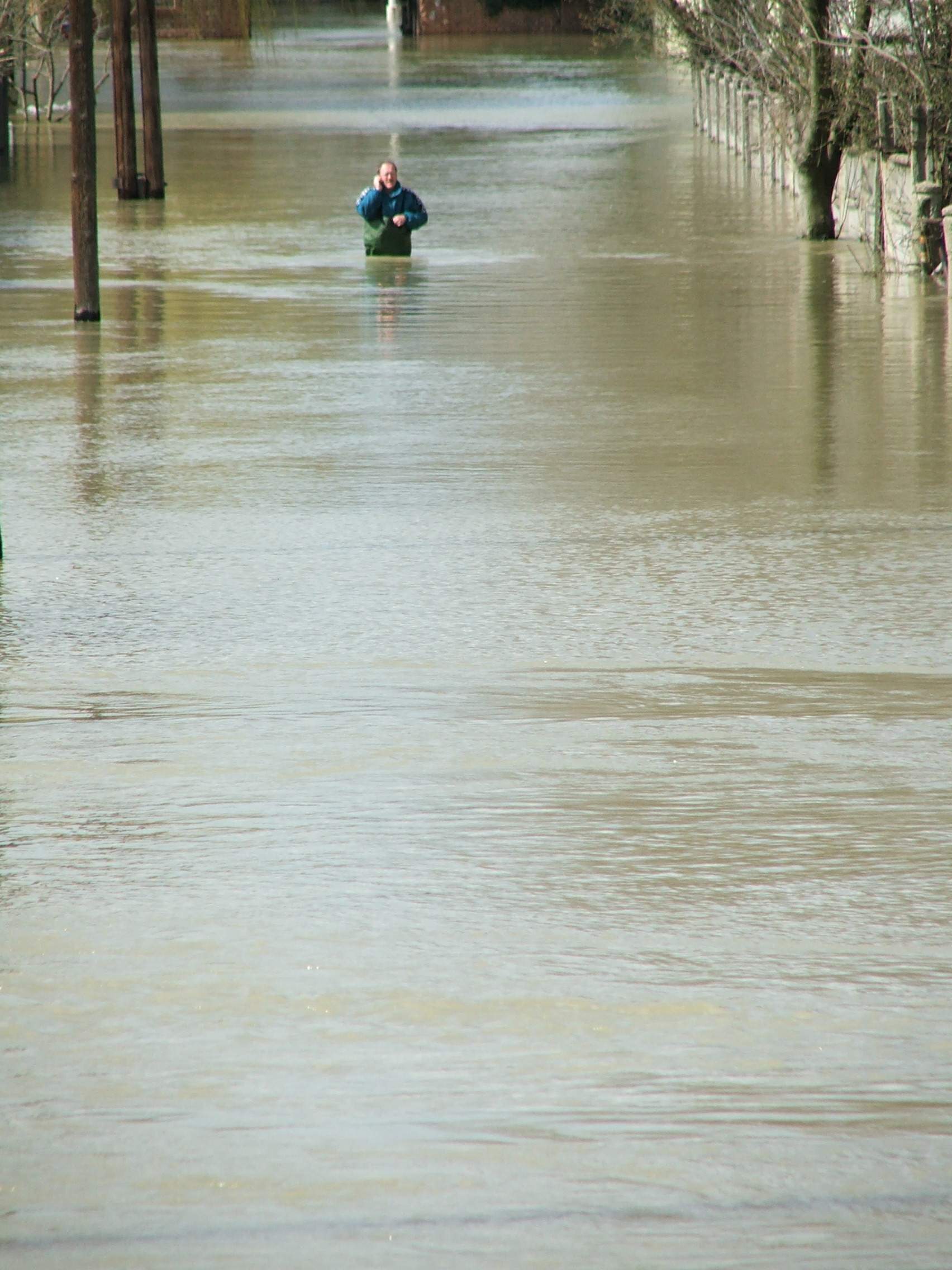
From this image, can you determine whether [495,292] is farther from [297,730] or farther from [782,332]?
[297,730]

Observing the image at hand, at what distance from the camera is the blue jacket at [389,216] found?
16.0 metres

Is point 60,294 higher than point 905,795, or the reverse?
point 60,294

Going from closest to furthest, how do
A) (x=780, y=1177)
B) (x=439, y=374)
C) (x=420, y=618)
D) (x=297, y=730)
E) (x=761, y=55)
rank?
(x=780, y=1177) < (x=297, y=730) < (x=420, y=618) < (x=439, y=374) < (x=761, y=55)

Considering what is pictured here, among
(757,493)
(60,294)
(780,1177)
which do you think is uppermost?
(60,294)

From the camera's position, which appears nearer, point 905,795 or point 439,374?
point 905,795

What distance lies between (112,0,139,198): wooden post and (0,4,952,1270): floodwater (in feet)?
34.3

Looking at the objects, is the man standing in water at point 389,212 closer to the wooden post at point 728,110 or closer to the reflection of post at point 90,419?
the reflection of post at point 90,419

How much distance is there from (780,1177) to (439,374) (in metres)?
8.41

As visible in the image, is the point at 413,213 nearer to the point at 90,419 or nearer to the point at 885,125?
the point at 885,125

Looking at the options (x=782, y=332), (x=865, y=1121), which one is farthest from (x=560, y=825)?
(x=782, y=332)

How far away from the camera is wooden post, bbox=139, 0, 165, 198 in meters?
22.3

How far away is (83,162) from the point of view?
12625mm

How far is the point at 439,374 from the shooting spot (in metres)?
11.0

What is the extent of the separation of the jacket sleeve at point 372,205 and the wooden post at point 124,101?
5542 millimetres
